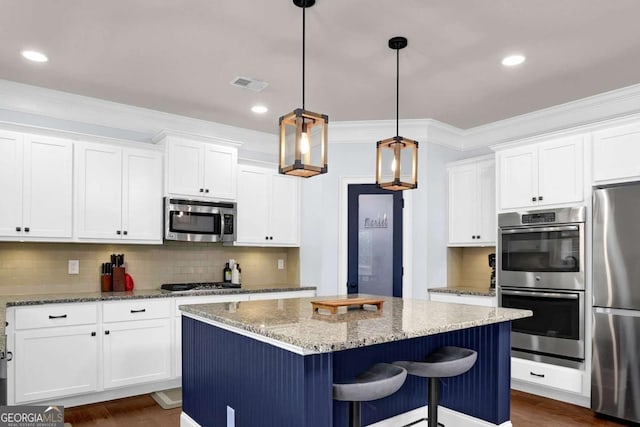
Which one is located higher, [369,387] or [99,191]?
[99,191]

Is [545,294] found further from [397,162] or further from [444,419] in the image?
[397,162]

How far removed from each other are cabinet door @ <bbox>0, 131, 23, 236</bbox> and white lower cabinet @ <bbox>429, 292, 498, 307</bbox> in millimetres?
3951

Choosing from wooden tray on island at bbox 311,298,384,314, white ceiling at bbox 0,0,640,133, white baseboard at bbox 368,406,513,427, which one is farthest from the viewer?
white baseboard at bbox 368,406,513,427

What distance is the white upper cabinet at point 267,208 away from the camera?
5059 millimetres

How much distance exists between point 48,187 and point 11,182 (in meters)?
0.26

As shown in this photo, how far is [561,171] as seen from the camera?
13.0 ft

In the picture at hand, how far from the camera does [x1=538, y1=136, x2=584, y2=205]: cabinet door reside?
3848 millimetres

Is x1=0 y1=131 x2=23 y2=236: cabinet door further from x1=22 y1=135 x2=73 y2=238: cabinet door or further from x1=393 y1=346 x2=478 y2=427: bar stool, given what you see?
x1=393 y1=346 x2=478 y2=427: bar stool

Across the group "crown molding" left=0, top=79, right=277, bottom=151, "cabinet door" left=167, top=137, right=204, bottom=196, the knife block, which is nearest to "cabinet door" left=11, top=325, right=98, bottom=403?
the knife block

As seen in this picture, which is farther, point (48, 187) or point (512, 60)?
point (48, 187)

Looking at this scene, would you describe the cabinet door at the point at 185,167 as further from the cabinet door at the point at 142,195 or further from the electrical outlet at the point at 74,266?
the electrical outlet at the point at 74,266

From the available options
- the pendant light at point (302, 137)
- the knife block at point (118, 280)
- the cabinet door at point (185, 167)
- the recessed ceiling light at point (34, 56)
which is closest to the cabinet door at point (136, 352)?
the knife block at point (118, 280)

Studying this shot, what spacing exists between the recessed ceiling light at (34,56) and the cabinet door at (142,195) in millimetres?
1034

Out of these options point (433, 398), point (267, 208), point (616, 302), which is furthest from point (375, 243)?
point (433, 398)
